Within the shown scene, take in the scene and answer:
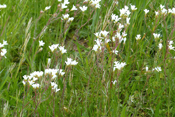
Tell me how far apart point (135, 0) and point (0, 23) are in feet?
5.54

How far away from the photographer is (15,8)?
3039 millimetres

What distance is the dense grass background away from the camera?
184cm

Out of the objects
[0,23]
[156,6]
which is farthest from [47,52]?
[156,6]

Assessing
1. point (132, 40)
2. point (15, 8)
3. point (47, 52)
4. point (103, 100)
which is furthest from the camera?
point (15, 8)

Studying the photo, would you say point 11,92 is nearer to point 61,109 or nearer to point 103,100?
point 61,109

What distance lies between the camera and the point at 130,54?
2.63 m

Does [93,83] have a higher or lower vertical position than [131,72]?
lower

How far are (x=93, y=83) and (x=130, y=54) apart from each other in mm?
698

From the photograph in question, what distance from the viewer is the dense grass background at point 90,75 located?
184cm

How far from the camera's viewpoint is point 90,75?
6.53ft

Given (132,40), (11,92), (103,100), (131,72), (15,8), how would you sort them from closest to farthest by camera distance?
(103,100) < (11,92) < (131,72) < (132,40) < (15,8)

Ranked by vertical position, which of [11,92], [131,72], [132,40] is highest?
[132,40]

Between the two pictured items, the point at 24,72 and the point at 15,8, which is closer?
the point at 24,72

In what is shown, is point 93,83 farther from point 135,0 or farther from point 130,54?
point 135,0
